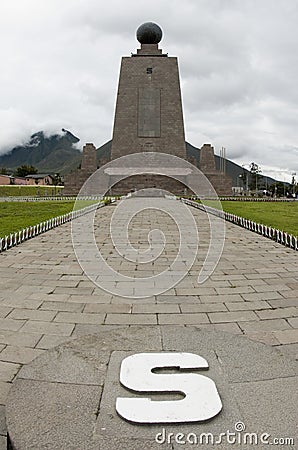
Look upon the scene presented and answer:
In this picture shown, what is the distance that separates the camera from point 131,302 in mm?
5031

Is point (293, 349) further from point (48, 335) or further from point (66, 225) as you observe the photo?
point (66, 225)

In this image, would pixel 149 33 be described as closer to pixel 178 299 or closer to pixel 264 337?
pixel 178 299

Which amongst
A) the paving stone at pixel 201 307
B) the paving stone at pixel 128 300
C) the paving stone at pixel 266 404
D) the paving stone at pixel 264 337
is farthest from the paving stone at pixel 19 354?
the paving stone at pixel 264 337

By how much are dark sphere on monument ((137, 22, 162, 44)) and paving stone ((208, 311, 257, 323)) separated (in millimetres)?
39093

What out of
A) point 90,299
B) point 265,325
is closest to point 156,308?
point 90,299

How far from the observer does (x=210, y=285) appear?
586cm

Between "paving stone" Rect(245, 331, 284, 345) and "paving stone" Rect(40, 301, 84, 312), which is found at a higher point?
"paving stone" Rect(40, 301, 84, 312)

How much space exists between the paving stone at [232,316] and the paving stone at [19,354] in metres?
1.86

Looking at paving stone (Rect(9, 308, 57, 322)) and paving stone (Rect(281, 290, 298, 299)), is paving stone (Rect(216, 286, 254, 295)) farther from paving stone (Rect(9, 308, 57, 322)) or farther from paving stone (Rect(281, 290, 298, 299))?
paving stone (Rect(9, 308, 57, 322))

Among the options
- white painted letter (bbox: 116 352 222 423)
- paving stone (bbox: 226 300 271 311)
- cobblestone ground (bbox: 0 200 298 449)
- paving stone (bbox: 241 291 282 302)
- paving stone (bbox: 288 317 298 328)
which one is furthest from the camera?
paving stone (bbox: 241 291 282 302)

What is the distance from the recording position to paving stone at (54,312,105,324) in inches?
168

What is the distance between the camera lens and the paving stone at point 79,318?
4.26 m

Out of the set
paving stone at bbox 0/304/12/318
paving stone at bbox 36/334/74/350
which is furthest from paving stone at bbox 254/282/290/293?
paving stone at bbox 0/304/12/318

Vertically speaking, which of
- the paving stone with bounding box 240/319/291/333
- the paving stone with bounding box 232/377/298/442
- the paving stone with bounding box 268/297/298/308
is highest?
the paving stone with bounding box 232/377/298/442
